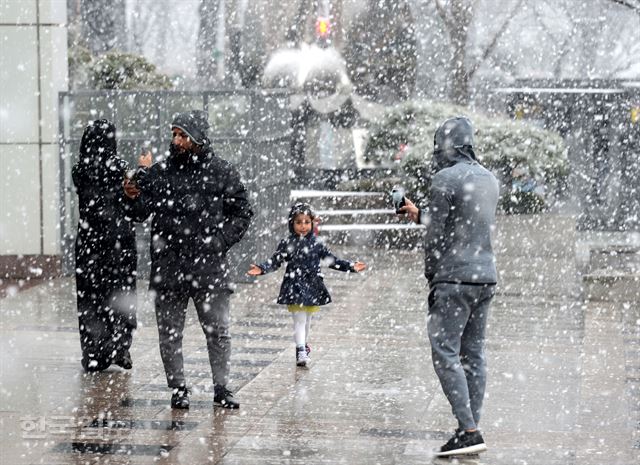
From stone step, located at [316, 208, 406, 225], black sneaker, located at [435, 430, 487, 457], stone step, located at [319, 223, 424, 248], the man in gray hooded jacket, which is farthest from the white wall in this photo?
black sneaker, located at [435, 430, 487, 457]

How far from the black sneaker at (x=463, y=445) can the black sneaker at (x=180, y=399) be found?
188cm

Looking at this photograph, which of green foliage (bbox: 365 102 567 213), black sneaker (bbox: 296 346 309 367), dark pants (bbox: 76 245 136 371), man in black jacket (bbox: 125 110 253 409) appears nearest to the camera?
man in black jacket (bbox: 125 110 253 409)

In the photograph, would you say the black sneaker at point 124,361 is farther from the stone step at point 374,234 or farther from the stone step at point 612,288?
the stone step at point 374,234

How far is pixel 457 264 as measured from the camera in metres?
7.75

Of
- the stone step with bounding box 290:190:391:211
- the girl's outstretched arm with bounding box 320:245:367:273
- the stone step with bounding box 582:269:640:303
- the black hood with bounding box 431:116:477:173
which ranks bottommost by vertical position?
the stone step with bounding box 290:190:391:211

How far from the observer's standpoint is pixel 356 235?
72.8 ft

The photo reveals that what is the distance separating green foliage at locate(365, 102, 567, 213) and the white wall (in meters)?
9.46

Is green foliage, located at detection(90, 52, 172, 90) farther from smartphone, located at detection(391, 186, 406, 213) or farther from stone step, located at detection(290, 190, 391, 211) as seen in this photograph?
smartphone, located at detection(391, 186, 406, 213)

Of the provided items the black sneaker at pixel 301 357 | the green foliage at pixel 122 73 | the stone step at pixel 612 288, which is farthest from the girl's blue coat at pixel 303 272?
the green foliage at pixel 122 73

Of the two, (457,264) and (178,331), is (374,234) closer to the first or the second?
(178,331)

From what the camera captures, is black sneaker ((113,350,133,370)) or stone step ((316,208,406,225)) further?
stone step ((316,208,406,225))

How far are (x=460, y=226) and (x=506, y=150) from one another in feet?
62.1

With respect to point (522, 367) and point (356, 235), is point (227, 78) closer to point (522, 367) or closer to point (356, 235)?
point (356, 235)

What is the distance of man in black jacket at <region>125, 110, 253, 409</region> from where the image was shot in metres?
8.82
